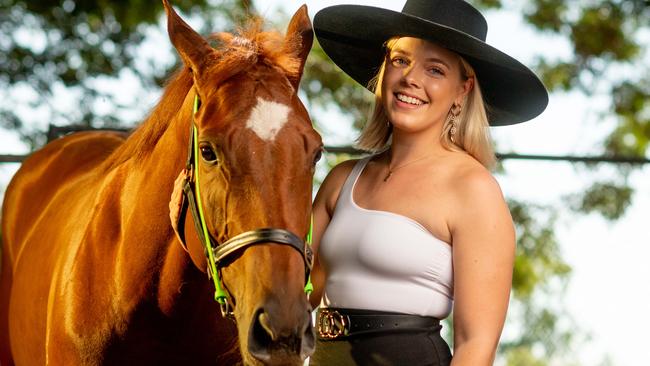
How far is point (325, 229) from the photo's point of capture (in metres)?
2.85

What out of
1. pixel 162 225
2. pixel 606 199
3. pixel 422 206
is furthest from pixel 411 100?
pixel 606 199

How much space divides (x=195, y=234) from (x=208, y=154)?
0.26 metres

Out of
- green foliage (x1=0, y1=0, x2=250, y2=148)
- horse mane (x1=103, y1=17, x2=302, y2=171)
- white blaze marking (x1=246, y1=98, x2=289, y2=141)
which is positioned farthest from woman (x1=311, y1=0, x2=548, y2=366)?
green foliage (x1=0, y1=0, x2=250, y2=148)

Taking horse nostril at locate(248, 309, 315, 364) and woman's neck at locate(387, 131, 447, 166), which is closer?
horse nostril at locate(248, 309, 315, 364)

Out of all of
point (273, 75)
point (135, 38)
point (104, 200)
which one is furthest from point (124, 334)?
point (135, 38)

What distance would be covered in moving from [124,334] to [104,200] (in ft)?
1.65

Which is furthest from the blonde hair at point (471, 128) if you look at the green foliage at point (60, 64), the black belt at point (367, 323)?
the green foliage at point (60, 64)

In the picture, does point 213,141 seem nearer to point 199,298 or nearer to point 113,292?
point 199,298

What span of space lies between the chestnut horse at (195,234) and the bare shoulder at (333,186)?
44 centimetres

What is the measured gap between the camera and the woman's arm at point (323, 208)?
9.38ft

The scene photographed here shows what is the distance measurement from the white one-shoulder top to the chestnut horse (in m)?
0.33

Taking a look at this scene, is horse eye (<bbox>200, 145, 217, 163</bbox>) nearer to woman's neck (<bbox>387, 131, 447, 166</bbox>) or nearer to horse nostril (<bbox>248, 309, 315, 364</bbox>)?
horse nostril (<bbox>248, 309, 315, 364</bbox>)

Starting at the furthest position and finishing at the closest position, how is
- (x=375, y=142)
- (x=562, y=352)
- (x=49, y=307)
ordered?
1. (x=562, y=352)
2. (x=49, y=307)
3. (x=375, y=142)

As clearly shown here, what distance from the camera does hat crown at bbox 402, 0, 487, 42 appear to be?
2.79 m
